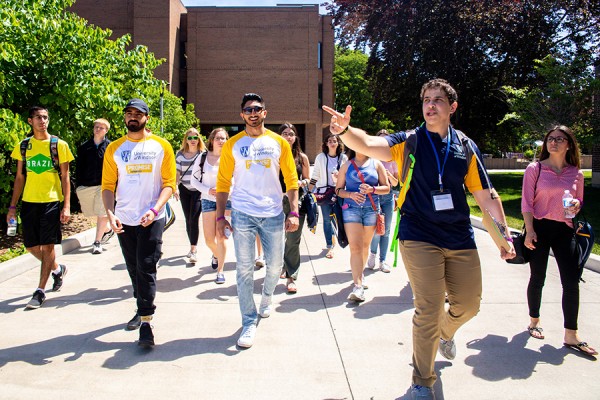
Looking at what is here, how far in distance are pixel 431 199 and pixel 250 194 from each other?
1697mm

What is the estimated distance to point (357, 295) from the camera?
214 inches

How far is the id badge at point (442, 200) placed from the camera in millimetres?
3268

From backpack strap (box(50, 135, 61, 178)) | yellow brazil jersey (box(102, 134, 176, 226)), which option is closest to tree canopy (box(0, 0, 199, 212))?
backpack strap (box(50, 135, 61, 178))

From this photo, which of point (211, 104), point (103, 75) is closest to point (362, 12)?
point (103, 75)

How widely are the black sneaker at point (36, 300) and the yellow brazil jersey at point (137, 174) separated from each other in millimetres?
1582

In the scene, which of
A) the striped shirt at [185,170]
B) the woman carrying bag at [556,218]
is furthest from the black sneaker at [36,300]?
the woman carrying bag at [556,218]

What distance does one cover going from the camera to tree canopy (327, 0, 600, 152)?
66.8 ft

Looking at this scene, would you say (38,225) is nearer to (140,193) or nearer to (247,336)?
(140,193)

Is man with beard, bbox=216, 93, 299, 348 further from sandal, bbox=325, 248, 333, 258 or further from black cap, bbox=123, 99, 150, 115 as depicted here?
sandal, bbox=325, 248, 333, 258

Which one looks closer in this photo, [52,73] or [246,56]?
[52,73]

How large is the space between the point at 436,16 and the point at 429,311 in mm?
19837

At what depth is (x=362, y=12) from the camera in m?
21.6

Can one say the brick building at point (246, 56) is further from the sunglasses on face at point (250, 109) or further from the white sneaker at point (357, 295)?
the sunglasses on face at point (250, 109)

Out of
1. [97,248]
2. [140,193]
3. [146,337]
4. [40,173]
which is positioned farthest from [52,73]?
[146,337]
